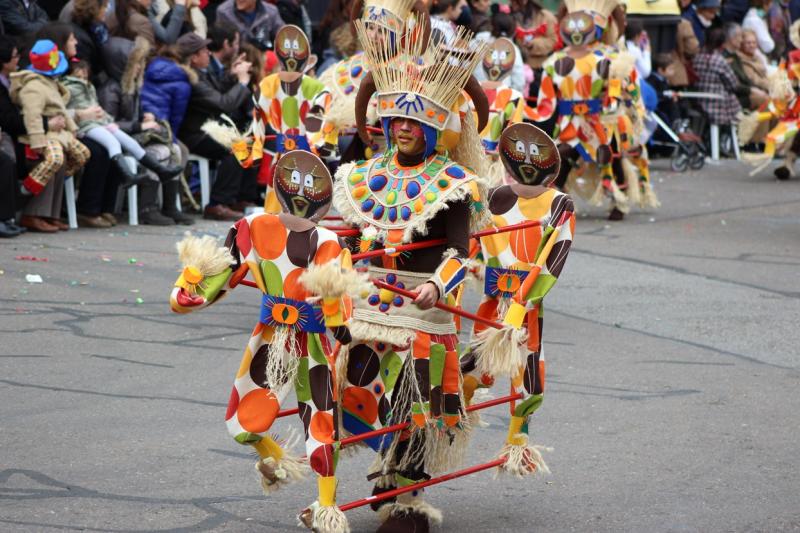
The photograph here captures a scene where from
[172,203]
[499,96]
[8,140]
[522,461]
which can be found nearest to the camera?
[522,461]

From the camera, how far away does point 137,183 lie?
38.4 ft

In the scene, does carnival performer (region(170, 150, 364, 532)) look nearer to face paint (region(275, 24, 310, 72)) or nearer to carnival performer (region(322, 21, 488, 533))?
carnival performer (region(322, 21, 488, 533))

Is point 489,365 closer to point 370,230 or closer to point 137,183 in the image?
point 370,230

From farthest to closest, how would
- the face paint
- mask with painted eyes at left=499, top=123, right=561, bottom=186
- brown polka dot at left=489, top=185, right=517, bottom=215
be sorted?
the face paint < brown polka dot at left=489, top=185, right=517, bottom=215 < mask with painted eyes at left=499, top=123, right=561, bottom=186

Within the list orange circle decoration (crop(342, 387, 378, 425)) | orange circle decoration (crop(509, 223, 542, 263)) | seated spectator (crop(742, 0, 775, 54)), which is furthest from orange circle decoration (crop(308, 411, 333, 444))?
seated spectator (crop(742, 0, 775, 54))

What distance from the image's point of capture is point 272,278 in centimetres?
474

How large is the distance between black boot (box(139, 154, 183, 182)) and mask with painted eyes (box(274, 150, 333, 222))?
7329 mm

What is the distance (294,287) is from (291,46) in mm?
4854

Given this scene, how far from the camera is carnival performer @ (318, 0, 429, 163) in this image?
27.0 feet

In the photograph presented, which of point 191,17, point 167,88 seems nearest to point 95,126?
point 167,88

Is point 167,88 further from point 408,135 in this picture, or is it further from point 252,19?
point 408,135

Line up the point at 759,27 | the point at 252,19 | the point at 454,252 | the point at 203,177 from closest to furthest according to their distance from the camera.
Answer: the point at 454,252, the point at 203,177, the point at 252,19, the point at 759,27

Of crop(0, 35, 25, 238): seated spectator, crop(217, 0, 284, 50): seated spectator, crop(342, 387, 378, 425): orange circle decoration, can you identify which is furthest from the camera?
crop(217, 0, 284, 50): seated spectator

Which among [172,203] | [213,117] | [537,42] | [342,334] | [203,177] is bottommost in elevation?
[172,203]
